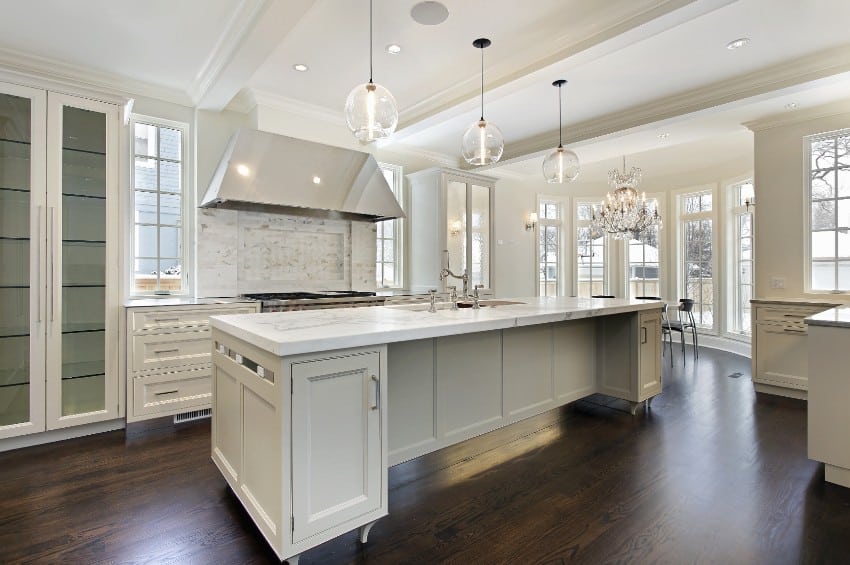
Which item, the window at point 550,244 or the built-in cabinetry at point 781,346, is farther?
the window at point 550,244

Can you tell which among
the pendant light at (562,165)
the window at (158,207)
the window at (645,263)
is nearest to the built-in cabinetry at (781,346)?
the pendant light at (562,165)

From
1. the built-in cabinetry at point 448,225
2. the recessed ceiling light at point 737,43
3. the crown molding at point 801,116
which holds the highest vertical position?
the recessed ceiling light at point 737,43

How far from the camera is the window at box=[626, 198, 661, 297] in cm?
772

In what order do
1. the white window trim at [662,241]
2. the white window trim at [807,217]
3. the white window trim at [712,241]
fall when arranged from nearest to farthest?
the white window trim at [807,217]
the white window trim at [712,241]
the white window trim at [662,241]

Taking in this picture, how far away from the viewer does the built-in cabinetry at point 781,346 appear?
13.6ft

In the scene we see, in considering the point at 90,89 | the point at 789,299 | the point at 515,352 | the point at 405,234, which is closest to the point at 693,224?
the point at 789,299

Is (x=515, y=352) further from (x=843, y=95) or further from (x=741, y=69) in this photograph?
(x=843, y=95)

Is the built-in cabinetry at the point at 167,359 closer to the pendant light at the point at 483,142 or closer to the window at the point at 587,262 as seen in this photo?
the pendant light at the point at 483,142

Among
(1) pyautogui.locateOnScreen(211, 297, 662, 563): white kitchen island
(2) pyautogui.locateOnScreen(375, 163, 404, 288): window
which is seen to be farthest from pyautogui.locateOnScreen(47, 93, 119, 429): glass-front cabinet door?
(2) pyautogui.locateOnScreen(375, 163, 404, 288): window

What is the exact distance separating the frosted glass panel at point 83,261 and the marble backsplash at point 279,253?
0.94m

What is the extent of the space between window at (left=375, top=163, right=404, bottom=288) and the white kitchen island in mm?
2768

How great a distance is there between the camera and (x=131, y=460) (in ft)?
9.09

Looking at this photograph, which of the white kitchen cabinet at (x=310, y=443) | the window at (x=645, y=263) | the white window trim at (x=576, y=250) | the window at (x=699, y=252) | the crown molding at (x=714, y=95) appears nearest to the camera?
the white kitchen cabinet at (x=310, y=443)

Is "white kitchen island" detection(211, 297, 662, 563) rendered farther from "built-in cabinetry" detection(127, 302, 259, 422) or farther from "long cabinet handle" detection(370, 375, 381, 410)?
"built-in cabinetry" detection(127, 302, 259, 422)
